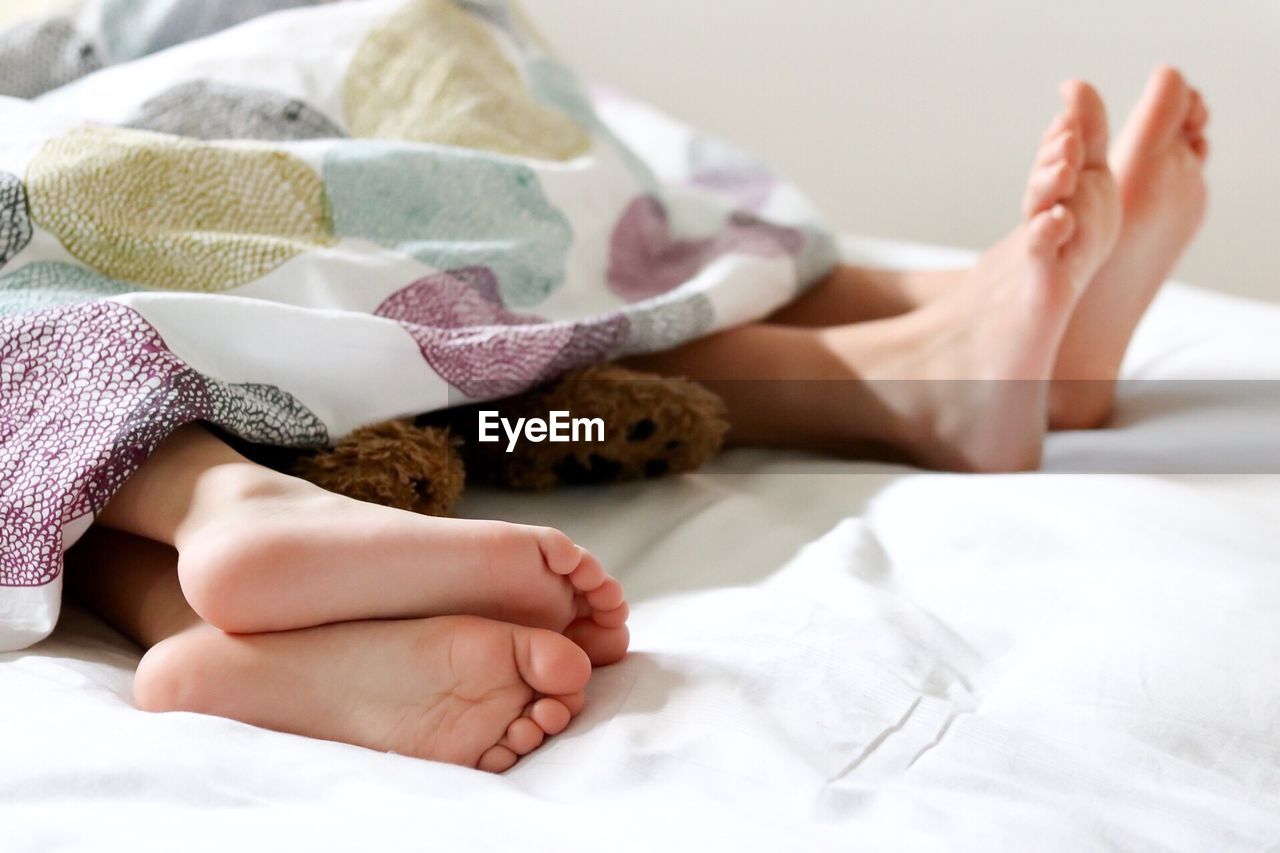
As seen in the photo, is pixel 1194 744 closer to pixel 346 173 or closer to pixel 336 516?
pixel 336 516

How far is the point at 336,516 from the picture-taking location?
52 cm

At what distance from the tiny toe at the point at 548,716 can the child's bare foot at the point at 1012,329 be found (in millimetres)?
443

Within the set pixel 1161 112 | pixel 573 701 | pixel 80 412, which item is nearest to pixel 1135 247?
pixel 1161 112

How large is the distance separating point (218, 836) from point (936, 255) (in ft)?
3.28

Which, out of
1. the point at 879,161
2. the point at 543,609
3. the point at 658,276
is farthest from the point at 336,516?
the point at 879,161

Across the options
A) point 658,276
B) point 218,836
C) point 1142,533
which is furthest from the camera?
point 658,276

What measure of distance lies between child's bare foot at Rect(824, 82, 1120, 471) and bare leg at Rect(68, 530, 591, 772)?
0.43 m

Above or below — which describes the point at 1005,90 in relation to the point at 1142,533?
above

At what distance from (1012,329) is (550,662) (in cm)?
46

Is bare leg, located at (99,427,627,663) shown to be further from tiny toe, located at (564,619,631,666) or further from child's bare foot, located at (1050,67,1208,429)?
child's bare foot, located at (1050,67,1208,429)

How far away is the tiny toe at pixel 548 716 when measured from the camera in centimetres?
50

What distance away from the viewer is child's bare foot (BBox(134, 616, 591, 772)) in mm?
491

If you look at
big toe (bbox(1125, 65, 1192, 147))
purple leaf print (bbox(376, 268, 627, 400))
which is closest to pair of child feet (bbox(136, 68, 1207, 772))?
purple leaf print (bbox(376, 268, 627, 400))

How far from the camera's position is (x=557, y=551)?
20.2 inches
